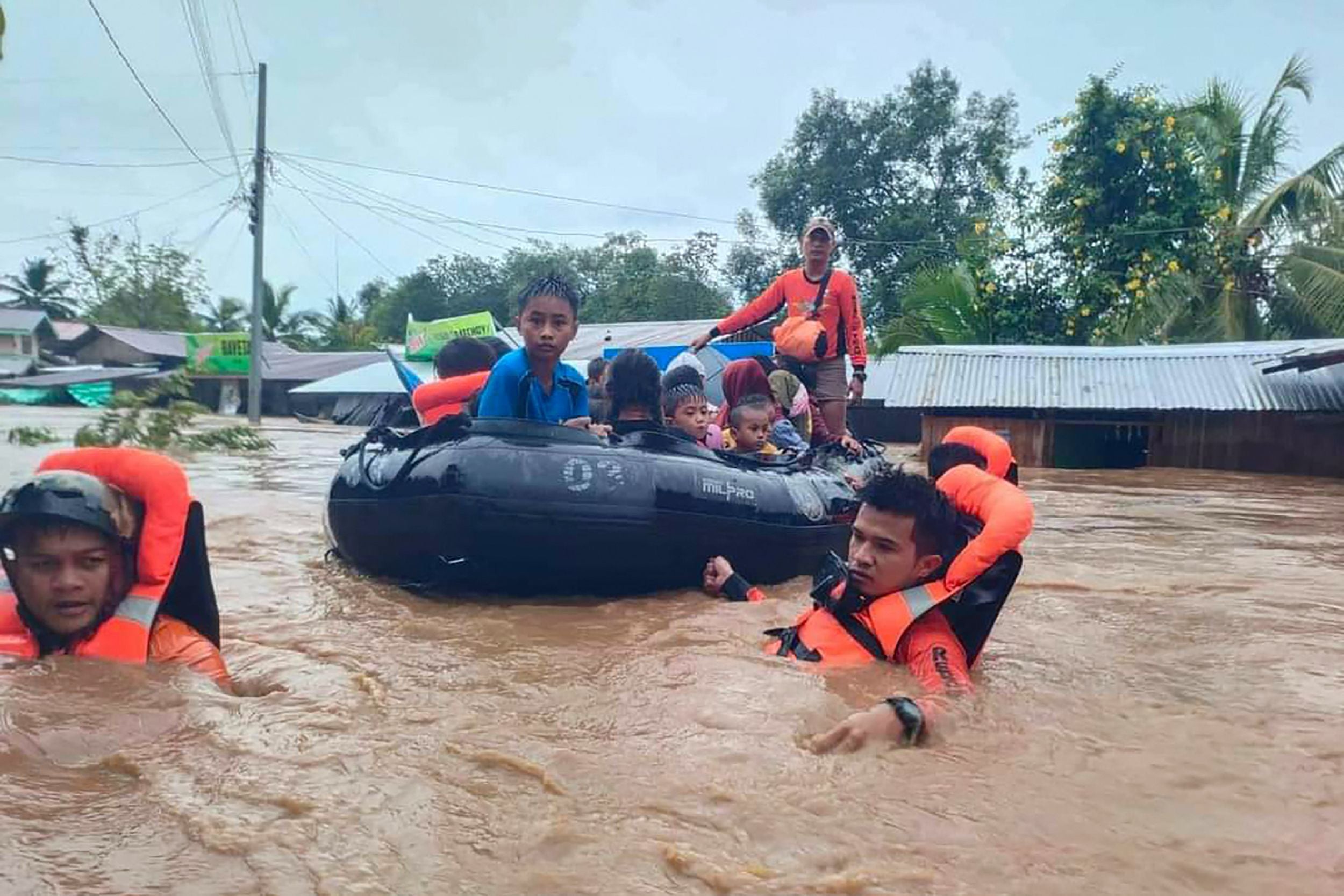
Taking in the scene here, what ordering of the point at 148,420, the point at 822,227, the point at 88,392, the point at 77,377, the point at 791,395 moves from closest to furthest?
the point at 822,227
the point at 791,395
the point at 148,420
the point at 88,392
the point at 77,377

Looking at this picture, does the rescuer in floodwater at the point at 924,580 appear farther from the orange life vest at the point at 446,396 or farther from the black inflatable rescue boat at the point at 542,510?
the orange life vest at the point at 446,396

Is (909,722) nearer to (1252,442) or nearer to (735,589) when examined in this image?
(735,589)

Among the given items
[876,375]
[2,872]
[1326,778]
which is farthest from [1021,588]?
[876,375]

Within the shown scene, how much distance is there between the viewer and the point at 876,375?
22.6 metres

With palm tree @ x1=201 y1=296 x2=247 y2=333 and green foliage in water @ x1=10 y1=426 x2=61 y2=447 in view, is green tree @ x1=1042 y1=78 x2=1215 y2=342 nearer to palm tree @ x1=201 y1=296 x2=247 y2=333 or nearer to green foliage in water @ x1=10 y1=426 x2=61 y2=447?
green foliage in water @ x1=10 y1=426 x2=61 y2=447

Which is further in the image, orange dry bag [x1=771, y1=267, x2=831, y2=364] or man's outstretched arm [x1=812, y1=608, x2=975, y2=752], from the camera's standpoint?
orange dry bag [x1=771, y1=267, x2=831, y2=364]

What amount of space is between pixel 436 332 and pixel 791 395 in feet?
59.1

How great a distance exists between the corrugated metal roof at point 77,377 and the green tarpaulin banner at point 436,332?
13665mm

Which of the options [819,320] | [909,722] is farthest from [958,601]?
[819,320]

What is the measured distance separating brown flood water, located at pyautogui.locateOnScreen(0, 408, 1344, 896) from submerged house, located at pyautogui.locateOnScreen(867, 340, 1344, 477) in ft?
39.0

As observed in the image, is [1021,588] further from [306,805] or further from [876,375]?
[876,375]

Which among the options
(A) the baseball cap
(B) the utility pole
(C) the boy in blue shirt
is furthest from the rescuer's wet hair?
(B) the utility pole

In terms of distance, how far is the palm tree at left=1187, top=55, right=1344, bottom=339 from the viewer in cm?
1700

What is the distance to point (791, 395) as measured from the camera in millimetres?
6469
